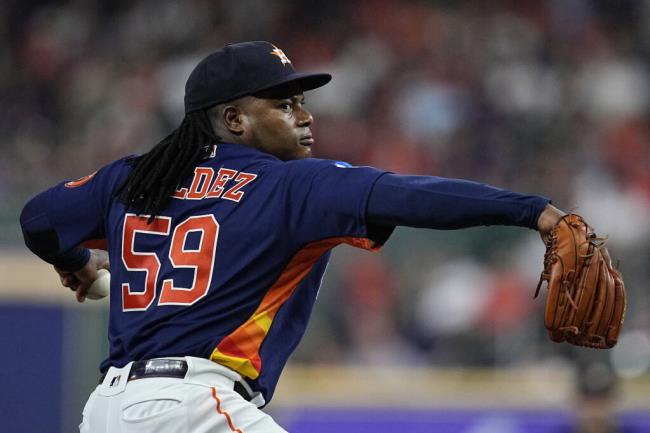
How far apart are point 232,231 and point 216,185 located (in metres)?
0.18

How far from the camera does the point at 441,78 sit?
11148mm

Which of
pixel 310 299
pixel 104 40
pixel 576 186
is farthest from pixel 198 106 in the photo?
pixel 104 40

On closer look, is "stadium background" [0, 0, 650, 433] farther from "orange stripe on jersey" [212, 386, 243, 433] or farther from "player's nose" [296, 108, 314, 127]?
"orange stripe on jersey" [212, 386, 243, 433]

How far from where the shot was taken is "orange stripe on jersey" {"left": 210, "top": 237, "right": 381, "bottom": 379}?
3.17 metres

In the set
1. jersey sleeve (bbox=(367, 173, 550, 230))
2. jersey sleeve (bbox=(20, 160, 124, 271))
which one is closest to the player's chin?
jersey sleeve (bbox=(20, 160, 124, 271))

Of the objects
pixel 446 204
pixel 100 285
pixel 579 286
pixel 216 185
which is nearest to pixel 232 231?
pixel 216 185

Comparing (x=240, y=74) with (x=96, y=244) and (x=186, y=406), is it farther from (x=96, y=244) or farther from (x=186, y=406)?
(x=186, y=406)

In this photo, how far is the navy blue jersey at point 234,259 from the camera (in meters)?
3.12

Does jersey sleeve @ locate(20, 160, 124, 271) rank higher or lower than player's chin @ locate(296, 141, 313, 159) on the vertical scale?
lower

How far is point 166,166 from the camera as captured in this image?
346 cm

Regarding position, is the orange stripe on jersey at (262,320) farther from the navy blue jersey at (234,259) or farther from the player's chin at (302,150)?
the player's chin at (302,150)

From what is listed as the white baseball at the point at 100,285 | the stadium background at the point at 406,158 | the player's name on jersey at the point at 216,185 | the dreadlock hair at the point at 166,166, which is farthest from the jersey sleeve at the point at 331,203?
the stadium background at the point at 406,158

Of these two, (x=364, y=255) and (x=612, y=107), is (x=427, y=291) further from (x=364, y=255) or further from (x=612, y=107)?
(x=612, y=107)

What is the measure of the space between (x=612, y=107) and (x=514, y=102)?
2.95ft
